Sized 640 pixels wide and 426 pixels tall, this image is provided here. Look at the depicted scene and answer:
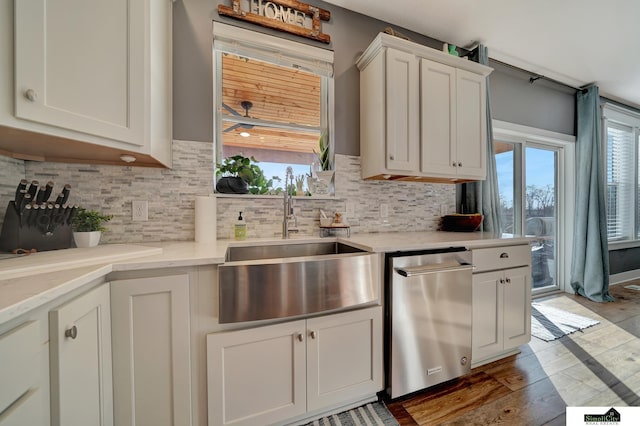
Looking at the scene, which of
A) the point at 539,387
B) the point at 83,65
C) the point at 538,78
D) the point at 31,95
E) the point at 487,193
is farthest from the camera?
the point at 538,78

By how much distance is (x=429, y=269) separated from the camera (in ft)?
4.69

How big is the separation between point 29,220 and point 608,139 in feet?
20.4

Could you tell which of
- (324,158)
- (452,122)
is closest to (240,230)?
(324,158)

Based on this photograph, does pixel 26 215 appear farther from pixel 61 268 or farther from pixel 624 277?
pixel 624 277

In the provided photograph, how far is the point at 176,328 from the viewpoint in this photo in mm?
1020

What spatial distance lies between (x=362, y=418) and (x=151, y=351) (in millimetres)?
1119

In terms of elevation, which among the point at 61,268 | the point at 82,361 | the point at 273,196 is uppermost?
the point at 273,196

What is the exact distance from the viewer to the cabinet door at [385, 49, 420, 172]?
1.83m

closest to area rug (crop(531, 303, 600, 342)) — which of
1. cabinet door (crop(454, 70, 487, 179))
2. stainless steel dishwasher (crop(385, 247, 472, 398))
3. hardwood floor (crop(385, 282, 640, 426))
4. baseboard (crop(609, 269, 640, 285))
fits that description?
hardwood floor (crop(385, 282, 640, 426))

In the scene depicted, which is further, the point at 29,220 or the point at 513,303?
the point at 513,303

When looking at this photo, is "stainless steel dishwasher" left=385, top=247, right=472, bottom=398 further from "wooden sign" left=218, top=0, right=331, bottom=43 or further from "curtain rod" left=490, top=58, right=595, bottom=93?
"curtain rod" left=490, top=58, right=595, bottom=93

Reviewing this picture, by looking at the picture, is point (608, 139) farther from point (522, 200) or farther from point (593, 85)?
point (522, 200)

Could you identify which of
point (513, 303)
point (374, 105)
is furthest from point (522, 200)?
point (374, 105)

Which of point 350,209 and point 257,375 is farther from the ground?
point 350,209
